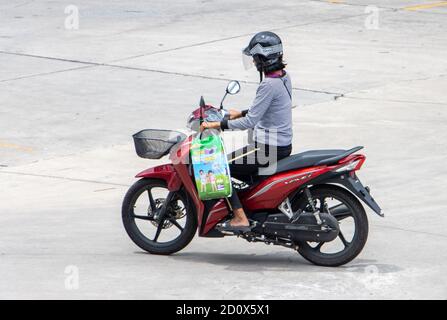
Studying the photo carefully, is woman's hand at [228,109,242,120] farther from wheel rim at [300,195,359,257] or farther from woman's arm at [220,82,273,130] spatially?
wheel rim at [300,195,359,257]

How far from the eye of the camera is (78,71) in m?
17.2

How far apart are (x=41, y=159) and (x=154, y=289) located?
16.4 feet

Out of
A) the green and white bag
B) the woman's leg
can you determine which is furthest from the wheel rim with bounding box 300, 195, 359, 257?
the green and white bag

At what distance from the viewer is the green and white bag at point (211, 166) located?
29.0 ft

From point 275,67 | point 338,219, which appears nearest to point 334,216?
point 338,219

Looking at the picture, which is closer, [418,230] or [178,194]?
[178,194]

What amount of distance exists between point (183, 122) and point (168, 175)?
519 centimetres

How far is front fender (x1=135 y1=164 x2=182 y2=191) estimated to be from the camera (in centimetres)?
919

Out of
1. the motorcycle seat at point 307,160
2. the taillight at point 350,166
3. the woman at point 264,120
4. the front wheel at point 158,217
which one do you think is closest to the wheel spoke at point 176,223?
the front wheel at point 158,217

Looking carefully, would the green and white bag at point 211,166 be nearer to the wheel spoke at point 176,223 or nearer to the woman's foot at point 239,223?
the woman's foot at point 239,223

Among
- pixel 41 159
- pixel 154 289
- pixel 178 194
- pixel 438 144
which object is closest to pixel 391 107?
pixel 438 144

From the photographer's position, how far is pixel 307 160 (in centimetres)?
882
